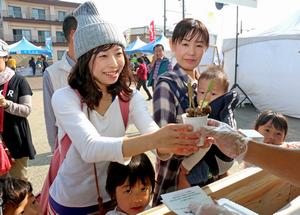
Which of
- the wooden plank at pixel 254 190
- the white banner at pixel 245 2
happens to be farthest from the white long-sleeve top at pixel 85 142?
the white banner at pixel 245 2

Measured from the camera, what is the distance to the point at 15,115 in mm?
2586

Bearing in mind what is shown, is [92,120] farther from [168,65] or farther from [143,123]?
[168,65]

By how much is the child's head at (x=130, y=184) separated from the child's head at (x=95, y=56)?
346 millimetres

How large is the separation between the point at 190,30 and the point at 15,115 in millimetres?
1770

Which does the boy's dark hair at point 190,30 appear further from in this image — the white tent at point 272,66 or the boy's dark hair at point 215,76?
the white tent at point 272,66

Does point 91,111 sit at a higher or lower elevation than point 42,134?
higher

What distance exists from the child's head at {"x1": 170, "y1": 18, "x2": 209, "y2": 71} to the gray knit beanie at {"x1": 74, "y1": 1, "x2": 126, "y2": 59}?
407 mm

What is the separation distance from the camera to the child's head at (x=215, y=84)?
1.62 m

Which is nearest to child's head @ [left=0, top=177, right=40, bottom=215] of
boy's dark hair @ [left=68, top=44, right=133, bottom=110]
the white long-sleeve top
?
the white long-sleeve top

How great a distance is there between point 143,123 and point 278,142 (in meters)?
1.51

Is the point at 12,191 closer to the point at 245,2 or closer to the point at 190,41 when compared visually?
the point at 190,41

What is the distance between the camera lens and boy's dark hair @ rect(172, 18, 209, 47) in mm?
1676

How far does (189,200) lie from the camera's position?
126 cm

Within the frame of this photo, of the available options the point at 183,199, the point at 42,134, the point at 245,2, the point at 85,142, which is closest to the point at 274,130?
the point at 183,199
